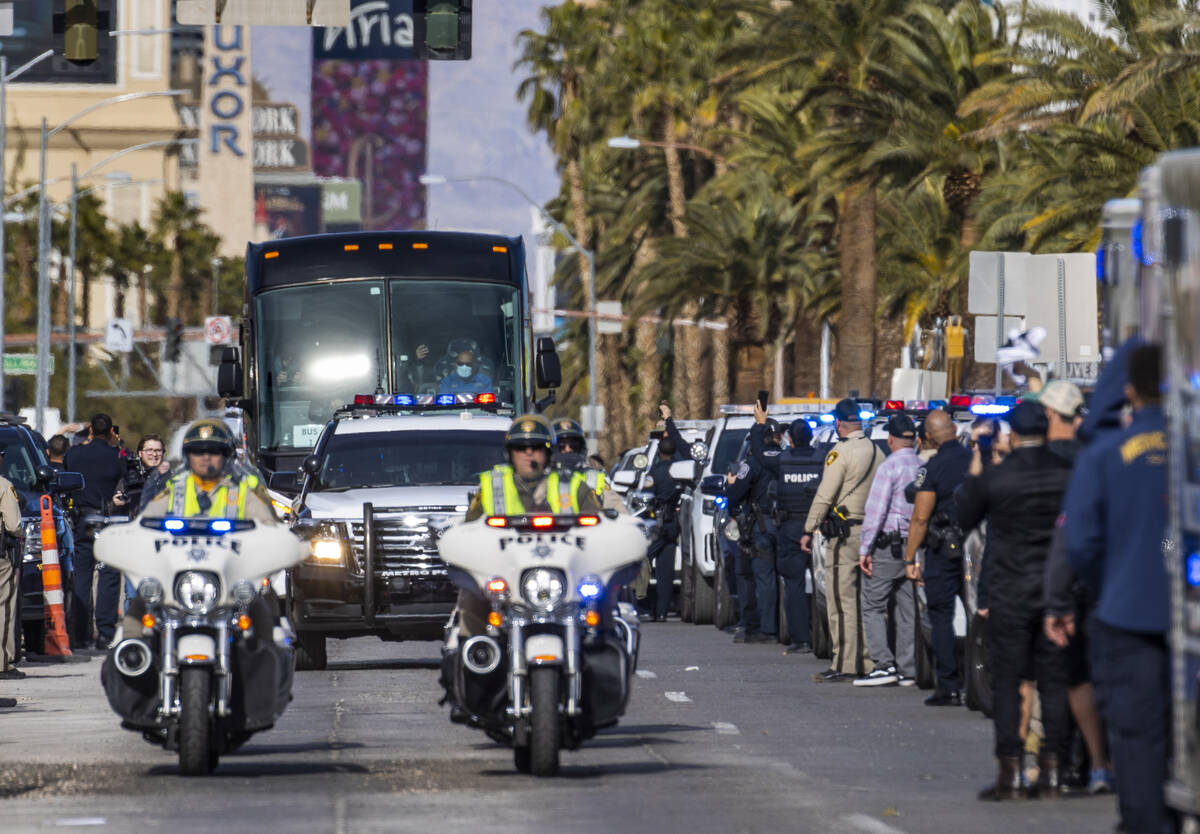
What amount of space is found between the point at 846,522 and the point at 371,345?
9051 millimetres

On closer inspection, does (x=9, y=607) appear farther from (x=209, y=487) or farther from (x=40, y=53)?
(x=40, y=53)

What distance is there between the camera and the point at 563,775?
12.4m

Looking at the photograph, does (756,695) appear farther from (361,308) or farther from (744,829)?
(361,308)

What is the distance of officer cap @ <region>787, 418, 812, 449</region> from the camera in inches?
819

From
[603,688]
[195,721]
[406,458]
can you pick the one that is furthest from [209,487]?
[406,458]

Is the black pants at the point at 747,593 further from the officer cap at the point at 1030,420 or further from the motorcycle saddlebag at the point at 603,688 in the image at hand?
the officer cap at the point at 1030,420

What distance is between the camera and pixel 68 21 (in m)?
23.7

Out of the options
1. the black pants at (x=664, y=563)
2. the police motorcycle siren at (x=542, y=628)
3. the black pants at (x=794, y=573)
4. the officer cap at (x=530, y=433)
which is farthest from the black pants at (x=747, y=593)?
the police motorcycle siren at (x=542, y=628)

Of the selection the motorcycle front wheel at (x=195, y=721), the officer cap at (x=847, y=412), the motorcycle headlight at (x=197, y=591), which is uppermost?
the officer cap at (x=847, y=412)

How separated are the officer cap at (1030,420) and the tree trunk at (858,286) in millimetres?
29813

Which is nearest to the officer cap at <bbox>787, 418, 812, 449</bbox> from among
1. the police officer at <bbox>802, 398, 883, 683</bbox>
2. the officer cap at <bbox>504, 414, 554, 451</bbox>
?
the police officer at <bbox>802, 398, 883, 683</bbox>

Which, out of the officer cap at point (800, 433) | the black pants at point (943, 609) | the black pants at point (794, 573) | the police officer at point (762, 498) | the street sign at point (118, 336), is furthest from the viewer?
the street sign at point (118, 336)

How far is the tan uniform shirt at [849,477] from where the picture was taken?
1848cm

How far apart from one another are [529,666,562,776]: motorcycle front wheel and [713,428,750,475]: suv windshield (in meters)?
13.9
